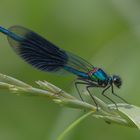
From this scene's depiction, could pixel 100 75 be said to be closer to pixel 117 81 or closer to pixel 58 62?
pixel 117 81

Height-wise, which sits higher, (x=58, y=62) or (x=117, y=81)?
(x=117, y=81)

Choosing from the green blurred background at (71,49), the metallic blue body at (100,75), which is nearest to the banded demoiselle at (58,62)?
the metallic blue body at (100,75)

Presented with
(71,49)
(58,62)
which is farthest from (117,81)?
(71,49)

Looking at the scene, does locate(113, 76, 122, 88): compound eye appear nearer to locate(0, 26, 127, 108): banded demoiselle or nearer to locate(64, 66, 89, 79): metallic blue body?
locate(0, 26, 127, 108): banded demoiselle

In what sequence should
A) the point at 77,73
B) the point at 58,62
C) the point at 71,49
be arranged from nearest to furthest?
the point at 77,73, the point at 58,62, the point at 71,49

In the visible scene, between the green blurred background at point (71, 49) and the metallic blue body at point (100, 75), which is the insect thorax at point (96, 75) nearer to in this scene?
the metallic blue body at point (100, 75)

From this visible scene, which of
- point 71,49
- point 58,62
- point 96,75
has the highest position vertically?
point 96,75
